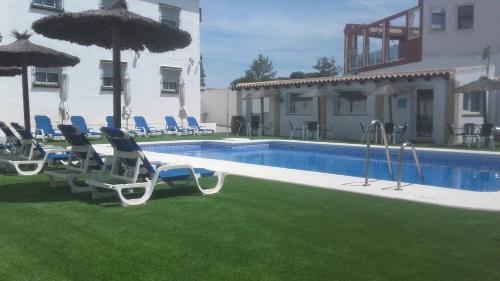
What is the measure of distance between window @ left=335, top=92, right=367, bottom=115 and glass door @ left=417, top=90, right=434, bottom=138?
95.5 inches

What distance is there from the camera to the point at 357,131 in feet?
69.8

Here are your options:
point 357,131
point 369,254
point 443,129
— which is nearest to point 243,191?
point 369,254

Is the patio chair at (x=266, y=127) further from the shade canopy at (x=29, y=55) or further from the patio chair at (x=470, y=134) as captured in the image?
the shade canopy at (x=29, y=55)

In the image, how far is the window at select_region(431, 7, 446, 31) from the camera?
91.1 ft

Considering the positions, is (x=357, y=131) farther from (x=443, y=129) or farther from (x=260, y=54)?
(x=260, y=54)

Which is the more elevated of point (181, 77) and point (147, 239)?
point (181, 77)

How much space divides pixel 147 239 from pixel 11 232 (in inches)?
55.8

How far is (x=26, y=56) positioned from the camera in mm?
9633

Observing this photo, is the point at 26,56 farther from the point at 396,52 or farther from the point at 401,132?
the point at 396,52

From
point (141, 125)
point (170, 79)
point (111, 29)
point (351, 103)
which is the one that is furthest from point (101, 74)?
point (111, 29)

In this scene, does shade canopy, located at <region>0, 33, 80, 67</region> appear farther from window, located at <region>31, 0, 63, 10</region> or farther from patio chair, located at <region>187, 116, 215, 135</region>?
patio chair, located at <region>187, 116, 215, 135</region>

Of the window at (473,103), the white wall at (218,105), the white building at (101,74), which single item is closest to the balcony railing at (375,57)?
the white wall at (218,105)

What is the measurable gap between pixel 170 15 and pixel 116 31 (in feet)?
58.5

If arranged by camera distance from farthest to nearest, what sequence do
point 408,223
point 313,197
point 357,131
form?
point 357,131 < point 313,197 < point 408,223
